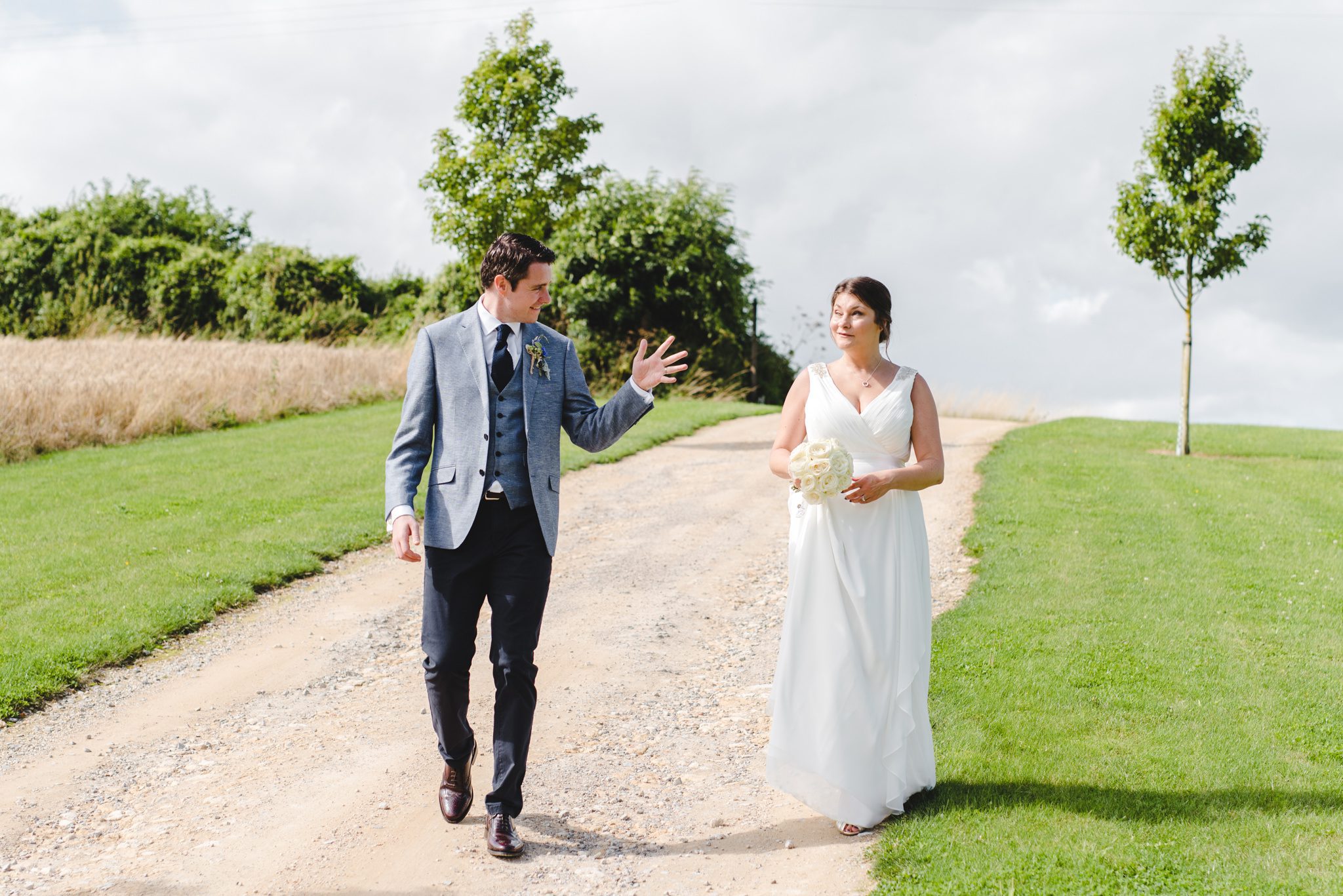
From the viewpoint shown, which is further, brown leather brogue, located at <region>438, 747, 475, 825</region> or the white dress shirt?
brown leather brogue, located at <region>438, 747, 475, 825</region>

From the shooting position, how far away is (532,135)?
18.6m

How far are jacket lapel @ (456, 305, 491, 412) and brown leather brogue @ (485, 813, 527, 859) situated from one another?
68.2 inches

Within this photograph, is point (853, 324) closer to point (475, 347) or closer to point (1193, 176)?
point (475, 347)

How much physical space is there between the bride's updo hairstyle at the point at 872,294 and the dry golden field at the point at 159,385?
47.8ft

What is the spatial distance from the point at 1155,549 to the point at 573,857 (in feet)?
25.2

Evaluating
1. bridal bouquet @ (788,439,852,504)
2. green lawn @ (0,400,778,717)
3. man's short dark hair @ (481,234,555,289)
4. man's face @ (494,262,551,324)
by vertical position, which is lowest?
green lawn @ (0,400,778,717)

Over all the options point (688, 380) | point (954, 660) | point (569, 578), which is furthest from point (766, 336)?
point (954, 660)

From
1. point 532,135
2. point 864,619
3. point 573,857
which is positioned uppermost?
point 532,135

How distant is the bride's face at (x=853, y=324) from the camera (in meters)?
4.66

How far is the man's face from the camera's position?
177 inches

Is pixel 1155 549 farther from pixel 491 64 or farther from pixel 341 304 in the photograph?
pixel 341 304

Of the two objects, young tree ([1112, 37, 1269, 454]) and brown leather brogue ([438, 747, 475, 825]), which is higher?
young tree ([1112, 37, 1269, 454])

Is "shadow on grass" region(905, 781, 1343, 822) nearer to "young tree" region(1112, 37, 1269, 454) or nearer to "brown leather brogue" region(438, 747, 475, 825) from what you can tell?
"brown leather brogue" region(438, 747, 475, 825)

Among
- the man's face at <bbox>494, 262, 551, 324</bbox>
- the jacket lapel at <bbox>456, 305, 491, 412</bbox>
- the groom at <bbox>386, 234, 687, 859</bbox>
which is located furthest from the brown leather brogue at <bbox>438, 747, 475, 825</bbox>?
the man's face at <bbox>494, 262, 551, 324</bbox>
